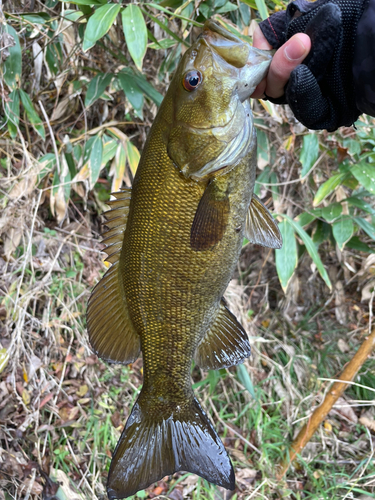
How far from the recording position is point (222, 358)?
1551 mm

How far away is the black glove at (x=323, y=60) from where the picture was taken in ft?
3.88

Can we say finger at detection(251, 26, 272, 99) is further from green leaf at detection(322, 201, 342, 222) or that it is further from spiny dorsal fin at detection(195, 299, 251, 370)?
green leaf at detection(322, 201, 342, 222)

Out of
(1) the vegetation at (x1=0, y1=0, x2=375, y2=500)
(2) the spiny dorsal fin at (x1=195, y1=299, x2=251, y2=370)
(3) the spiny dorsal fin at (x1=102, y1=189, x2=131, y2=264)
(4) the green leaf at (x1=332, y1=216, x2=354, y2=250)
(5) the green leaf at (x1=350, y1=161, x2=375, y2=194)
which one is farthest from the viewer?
(4) the green leaf at (x1=332, y1=216, x2=354, y2=250)

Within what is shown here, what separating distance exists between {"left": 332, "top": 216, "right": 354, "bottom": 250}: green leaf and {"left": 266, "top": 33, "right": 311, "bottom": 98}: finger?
1.60 m

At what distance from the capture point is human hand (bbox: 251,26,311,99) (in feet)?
3.84

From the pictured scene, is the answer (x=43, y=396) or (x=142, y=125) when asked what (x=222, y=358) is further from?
(x=142, y=125)

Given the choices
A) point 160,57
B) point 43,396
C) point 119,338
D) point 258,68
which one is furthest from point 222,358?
point 160,57

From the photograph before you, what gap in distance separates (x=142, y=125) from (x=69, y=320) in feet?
5.21

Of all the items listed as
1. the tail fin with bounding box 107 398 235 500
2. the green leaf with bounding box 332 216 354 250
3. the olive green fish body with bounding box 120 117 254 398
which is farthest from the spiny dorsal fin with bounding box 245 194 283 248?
the green leaf with bounding box 332 216 354 250

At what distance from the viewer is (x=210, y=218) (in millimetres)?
1281

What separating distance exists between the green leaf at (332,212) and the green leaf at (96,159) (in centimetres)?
159

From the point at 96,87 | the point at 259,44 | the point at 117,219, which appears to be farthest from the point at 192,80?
the point at 96,87

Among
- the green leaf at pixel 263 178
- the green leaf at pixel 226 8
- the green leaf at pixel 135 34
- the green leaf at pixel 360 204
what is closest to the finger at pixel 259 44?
the green leaf at pixel 135 34

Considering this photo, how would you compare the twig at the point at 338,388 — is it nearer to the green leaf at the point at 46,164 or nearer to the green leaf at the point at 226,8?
the green leaf at the point at 226,8
